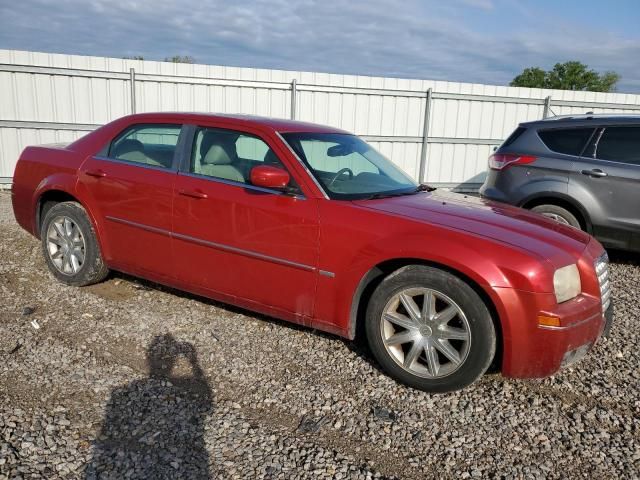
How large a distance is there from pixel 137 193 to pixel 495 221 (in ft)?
8.96

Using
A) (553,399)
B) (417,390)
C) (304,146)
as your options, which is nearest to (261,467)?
(417,390)

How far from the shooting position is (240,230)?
3.85m

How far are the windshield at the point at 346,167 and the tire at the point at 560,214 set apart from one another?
9.15 ft

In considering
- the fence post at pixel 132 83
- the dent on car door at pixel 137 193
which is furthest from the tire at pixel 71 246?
the fence post at pixel 132 83

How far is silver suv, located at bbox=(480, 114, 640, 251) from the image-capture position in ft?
20.1

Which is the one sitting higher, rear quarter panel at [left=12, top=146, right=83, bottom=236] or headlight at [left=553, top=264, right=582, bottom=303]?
rear quarter panel at [left=12, top=146, right=83, bottom=236]

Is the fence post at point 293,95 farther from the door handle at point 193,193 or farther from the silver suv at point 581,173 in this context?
the door handle at point 193,193

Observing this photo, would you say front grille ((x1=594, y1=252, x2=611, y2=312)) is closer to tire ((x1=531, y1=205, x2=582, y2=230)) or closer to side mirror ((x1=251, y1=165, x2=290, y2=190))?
side mirror ((x1=251, y1=165, x2=290, y2=190))

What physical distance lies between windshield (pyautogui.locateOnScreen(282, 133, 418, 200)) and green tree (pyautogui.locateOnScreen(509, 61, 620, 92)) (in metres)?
44.2

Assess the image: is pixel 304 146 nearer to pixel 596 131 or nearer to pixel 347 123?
pixel 596 131

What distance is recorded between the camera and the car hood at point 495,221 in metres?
3.26

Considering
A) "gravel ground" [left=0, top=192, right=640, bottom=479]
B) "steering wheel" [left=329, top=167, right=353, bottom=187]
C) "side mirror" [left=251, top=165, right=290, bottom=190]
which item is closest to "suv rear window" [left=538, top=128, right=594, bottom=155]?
"gravel ground" [left=0, top=192, right=640, bottom=479]

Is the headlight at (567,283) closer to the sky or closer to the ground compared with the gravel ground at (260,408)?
closer to the sky

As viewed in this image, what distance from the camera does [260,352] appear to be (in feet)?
12.6
